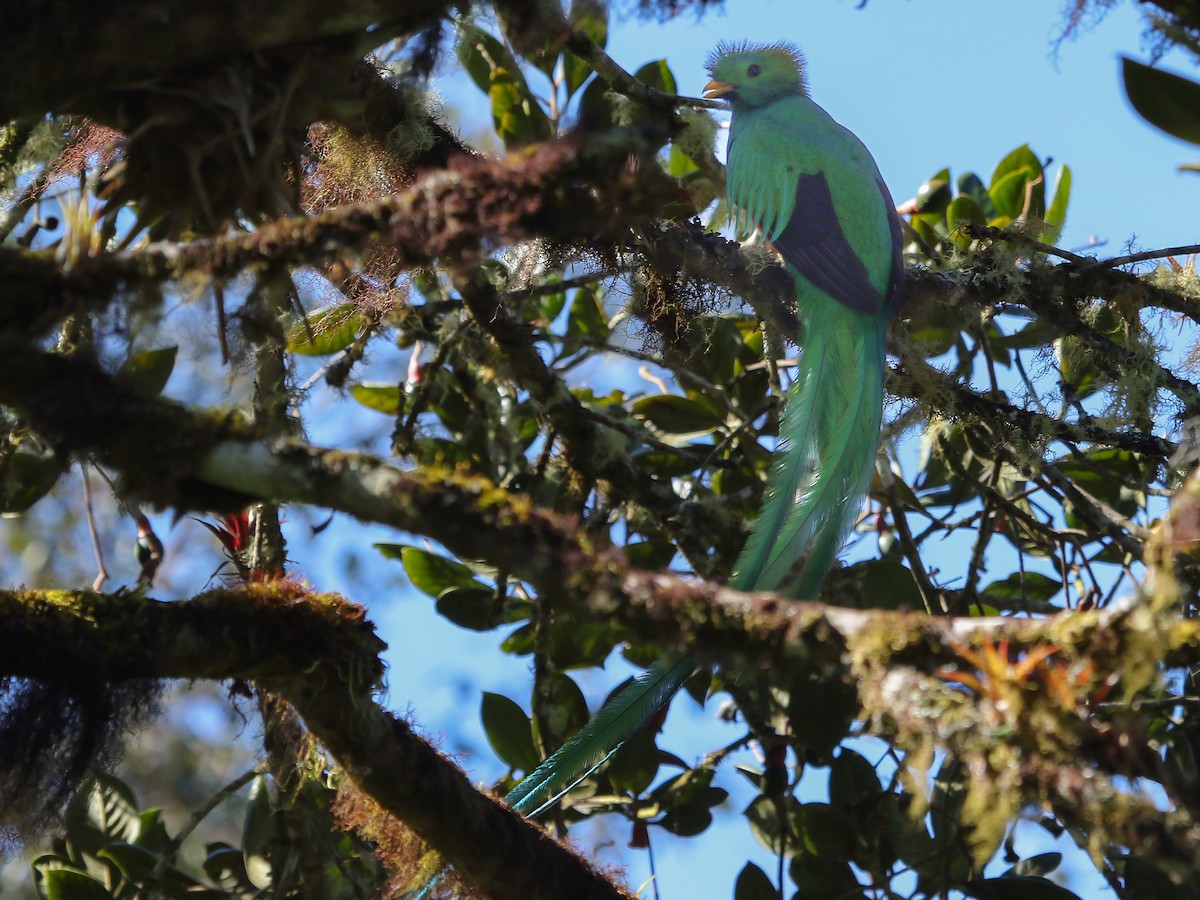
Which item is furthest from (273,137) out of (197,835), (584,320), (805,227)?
(197,835)

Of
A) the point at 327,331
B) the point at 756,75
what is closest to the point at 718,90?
the point at 756,75

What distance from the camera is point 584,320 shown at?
401 cm

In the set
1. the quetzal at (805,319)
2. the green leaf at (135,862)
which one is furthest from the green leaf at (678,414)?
the green leaf at (135,862)

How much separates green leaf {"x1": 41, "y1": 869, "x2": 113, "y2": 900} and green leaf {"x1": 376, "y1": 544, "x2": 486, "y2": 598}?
3.93 ft

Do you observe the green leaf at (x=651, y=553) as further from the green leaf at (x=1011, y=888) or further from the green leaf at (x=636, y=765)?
the green leaf at (x=1011, y=888)

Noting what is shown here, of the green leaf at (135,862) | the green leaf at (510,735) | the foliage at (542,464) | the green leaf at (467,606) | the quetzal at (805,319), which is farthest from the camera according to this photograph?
the green leaf at (467,606)

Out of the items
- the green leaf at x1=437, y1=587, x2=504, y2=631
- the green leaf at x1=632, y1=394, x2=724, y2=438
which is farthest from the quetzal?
the green leaf at x1=437, y1=587, x2=504, y2=631

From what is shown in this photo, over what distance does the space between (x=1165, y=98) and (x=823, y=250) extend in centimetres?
115

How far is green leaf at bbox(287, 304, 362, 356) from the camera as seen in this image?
3.53m

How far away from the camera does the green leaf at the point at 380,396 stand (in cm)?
395

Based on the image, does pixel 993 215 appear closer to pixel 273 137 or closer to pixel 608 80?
pixel 608 80

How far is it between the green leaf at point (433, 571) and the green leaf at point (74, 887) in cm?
120

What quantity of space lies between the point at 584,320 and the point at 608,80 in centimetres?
109

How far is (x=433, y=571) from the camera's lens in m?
3.54
